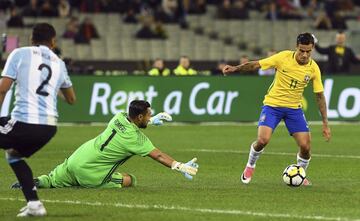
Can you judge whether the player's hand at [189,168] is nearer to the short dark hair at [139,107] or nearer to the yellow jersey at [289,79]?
the short dark hair at [139,107]

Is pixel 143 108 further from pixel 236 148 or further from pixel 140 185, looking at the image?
pixel 236 148

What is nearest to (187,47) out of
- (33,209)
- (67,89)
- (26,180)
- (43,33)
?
(67,89)

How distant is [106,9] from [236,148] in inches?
683

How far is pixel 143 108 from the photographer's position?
14039mm

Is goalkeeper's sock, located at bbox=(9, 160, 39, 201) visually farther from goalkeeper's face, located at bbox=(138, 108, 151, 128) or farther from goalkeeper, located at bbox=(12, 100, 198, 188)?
goalkeeper's face, located at bbox=(138, 108, 151, 128)

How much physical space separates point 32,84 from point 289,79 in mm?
4582

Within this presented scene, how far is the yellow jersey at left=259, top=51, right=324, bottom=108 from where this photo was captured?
1506 cm

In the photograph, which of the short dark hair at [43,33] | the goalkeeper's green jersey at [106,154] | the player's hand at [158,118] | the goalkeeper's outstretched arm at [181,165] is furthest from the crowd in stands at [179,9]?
the short dark hair at [43,33]

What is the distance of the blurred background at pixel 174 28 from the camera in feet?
117

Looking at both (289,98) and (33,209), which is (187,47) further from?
(33,209)

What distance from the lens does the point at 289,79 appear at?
15078 millimetres

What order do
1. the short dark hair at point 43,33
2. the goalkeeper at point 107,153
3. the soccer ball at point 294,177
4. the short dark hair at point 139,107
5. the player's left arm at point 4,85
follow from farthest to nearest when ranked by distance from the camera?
the soccer ball at point 294,177, the short dark hair at point 139,107, the goalkeeper at point 107,153, the short dark hair at point 43,33, the player's left arm at point 4,85

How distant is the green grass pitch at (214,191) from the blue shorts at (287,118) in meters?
0.79

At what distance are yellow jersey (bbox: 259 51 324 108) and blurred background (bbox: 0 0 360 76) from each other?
18959mm
